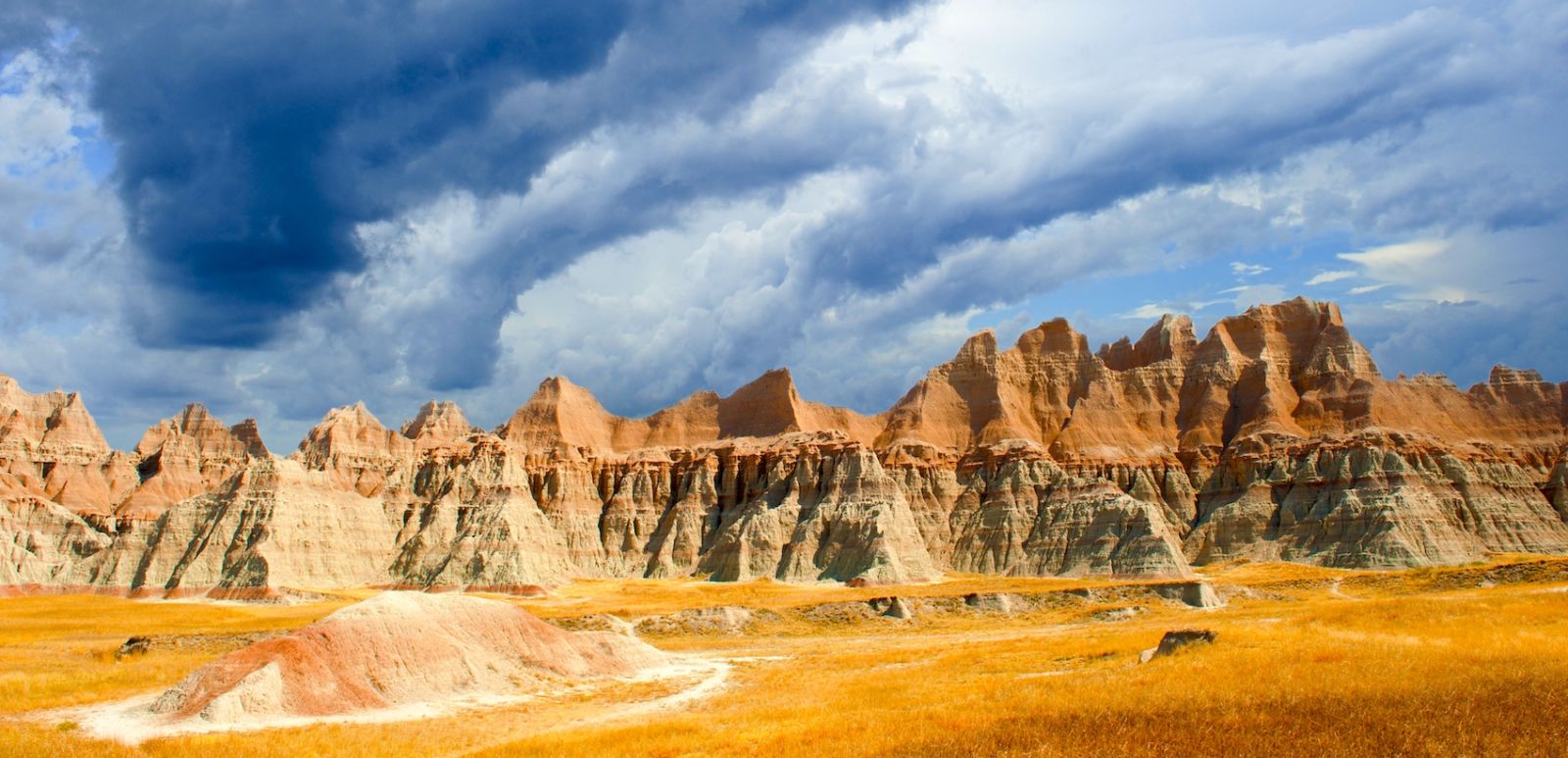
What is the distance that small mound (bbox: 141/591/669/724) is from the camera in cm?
2725

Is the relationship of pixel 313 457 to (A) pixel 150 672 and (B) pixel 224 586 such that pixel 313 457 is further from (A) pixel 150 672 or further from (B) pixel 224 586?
(A) pixel 150 672

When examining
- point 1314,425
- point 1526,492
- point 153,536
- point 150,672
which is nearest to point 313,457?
point 153,536

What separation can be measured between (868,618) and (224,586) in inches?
2203

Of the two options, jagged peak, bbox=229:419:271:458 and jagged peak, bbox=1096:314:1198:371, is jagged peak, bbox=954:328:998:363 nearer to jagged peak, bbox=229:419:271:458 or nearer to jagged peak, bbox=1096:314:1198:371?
jagged peak, bbox=1096:314:1198:371

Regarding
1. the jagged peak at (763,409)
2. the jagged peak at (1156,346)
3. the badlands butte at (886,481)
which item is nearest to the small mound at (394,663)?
the badlands butte at (886,481)

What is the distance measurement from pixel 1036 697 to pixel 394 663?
1823 centimetres

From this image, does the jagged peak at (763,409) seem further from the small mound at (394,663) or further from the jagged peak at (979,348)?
the small mound at (394,663)

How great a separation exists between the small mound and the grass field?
227 cm

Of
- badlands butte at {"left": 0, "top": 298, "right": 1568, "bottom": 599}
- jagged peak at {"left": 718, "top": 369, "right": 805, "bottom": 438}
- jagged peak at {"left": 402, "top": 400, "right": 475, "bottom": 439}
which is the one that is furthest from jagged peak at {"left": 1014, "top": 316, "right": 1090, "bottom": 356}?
jagged peak at {"left": 402, "top": 400, "right": 475, "bottom": 439}

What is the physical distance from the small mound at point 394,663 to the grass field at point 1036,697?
227cm

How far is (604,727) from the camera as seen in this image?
83.8 ft

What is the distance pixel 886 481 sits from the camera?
10669 cm

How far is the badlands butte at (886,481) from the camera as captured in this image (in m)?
95.1

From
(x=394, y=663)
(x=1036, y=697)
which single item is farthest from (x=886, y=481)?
(x=1036, y=697)
